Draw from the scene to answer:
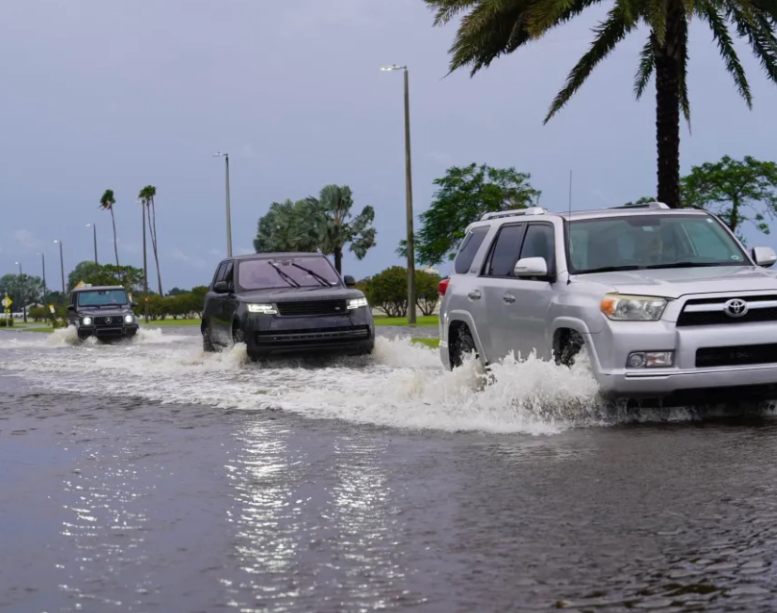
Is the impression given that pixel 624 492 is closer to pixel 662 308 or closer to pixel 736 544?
pixel 736 544

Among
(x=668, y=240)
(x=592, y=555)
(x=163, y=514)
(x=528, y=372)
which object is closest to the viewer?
(x=592, y=555)

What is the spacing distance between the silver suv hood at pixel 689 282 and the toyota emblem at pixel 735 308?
0.30ft

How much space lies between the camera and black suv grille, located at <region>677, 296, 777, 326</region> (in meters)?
10.0

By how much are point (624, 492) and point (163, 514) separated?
8.46 feet

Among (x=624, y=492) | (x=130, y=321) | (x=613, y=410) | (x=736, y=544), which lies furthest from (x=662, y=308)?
(x=130, y=321)

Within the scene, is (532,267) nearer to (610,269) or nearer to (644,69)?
(610,269)

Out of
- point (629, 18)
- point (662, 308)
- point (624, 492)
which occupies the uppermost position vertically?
point (629, 18)

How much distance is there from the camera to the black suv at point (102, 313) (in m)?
34.1

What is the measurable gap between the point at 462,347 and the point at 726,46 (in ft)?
56.3

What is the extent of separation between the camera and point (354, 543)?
600 centimetres

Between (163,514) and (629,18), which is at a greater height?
(629,18)

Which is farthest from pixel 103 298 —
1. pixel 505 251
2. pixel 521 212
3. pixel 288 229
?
pixel 288 229

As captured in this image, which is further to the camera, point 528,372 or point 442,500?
point 528,372

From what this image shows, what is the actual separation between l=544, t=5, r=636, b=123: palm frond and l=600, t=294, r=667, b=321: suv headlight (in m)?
17.2
